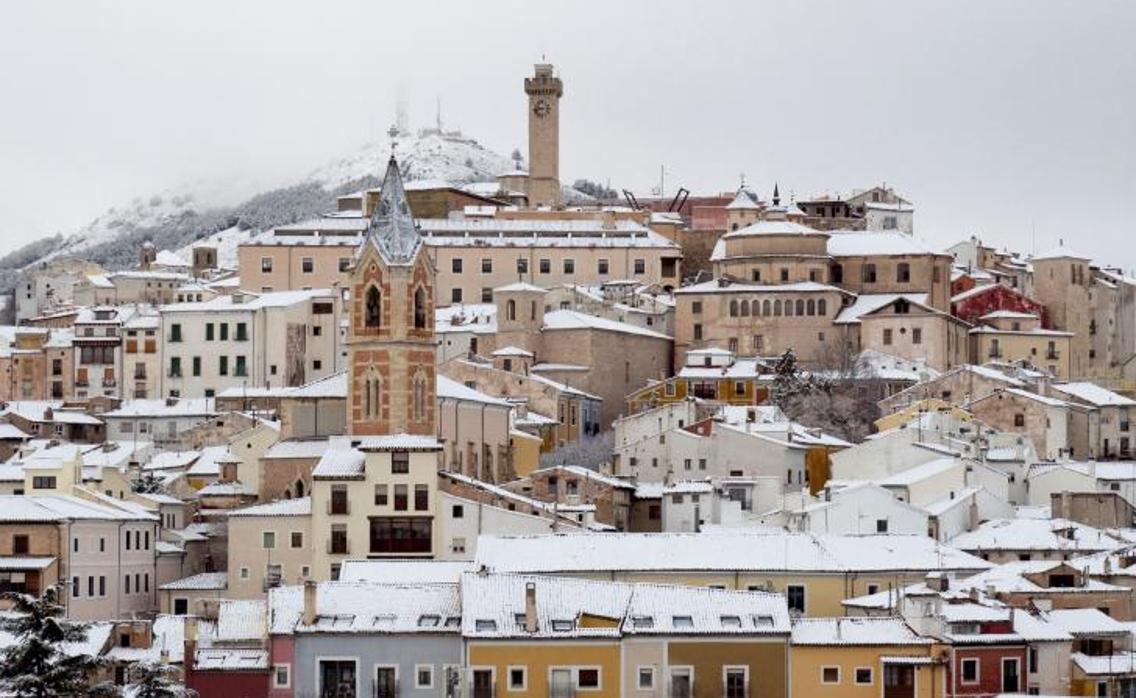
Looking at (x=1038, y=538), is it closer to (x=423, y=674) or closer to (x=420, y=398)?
(x=420, y=398)

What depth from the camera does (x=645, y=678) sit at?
2500 inches

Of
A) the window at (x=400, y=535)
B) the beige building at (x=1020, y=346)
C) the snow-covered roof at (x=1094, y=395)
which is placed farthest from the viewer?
the beige building at (x=1020, y=346)

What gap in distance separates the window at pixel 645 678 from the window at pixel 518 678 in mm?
2180

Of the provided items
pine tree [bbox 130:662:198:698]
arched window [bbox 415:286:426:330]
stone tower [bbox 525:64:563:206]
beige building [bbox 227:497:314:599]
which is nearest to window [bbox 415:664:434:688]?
pine tree [bbox 130:662:198:698]

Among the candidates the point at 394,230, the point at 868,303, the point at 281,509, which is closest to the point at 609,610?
the point at 281,509

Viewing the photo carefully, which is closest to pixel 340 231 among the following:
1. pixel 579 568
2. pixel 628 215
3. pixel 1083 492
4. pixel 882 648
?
pixel 628 215

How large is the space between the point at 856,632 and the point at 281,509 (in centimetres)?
1991

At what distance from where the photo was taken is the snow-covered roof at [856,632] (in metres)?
63.1

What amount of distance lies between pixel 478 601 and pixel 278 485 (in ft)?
71.4

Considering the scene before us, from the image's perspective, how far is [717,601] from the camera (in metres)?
64.9

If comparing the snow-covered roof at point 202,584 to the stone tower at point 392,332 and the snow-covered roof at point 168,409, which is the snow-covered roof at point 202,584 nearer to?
the stone tower at point 392,332

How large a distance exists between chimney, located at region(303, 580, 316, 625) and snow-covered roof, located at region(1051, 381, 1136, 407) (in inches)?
1666

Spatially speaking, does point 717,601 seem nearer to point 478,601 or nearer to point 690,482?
point 478,601

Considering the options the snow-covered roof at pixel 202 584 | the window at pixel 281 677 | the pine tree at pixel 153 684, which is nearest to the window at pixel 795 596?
the window at pixel 281 677
